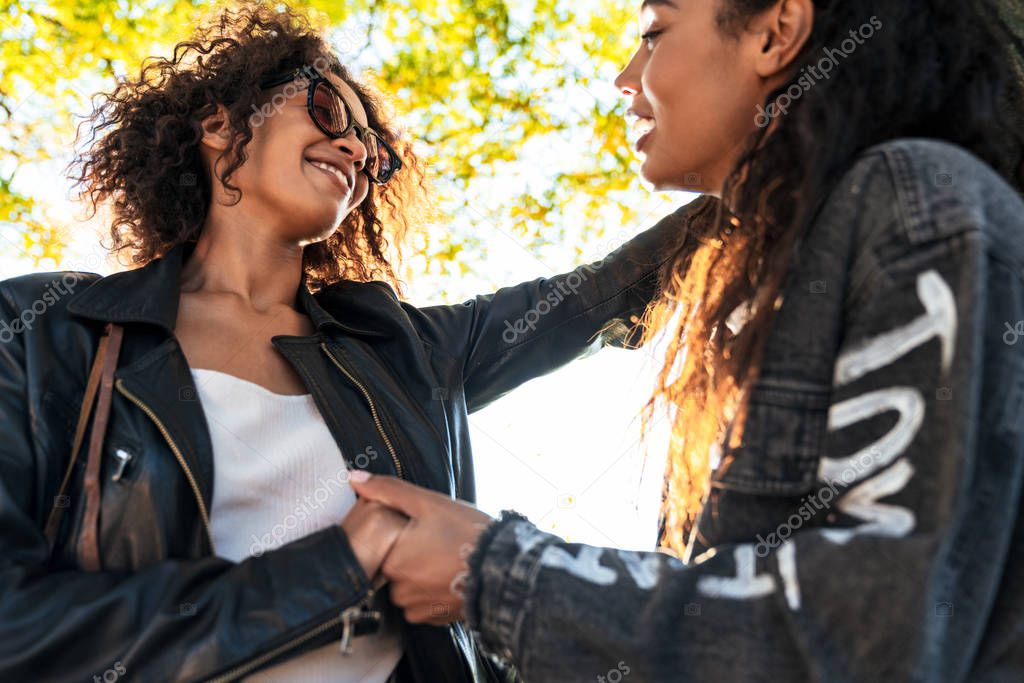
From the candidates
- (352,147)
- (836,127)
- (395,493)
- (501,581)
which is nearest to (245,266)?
(352,147)

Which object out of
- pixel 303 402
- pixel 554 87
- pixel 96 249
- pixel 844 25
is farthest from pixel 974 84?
pixel 554 87

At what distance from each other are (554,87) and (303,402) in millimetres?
2763

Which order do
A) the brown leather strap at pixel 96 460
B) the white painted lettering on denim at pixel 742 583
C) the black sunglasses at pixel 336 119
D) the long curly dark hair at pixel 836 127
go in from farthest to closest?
the black sunglasses at pixel 336 119
the brown leather strap at pixel 96 460
the long curly dark hair at pixel 836 127
the white painted lettering on denim at pixel 742 583

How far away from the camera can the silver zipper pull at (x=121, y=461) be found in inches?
80.7

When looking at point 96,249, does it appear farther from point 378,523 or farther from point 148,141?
point 378,523

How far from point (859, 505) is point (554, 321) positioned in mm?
1555

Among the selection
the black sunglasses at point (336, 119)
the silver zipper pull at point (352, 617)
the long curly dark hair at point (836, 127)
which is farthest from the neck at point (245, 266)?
the long curly dark hair at point (836, 127)

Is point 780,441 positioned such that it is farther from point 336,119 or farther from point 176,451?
point 336,119

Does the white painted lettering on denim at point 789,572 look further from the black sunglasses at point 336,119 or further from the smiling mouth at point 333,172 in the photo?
the black sunglasses at point 336,119

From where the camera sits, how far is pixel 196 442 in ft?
7.02

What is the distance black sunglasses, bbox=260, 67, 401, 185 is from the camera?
282cm

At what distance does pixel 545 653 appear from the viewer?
1435 millimetres

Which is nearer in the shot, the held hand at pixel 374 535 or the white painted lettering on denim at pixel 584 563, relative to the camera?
the white painted lettering on denim at pixel 584 563

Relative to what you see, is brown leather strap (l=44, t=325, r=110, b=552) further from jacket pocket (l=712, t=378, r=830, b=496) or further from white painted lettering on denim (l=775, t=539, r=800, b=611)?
white painted lettering on denim (l=775, t=539, r=800, b=611)
